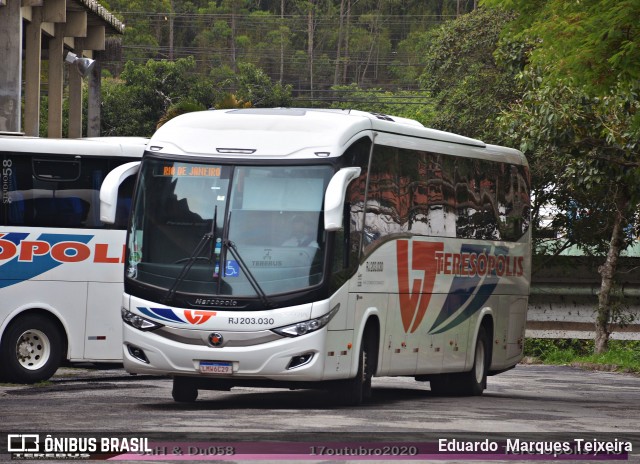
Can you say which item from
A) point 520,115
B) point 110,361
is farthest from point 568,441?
point 520,115

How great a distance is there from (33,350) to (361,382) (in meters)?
5.74

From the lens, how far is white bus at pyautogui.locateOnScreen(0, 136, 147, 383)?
20.0 meters

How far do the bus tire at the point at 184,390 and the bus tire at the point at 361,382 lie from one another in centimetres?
169

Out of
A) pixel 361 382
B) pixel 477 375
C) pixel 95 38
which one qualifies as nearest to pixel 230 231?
pixel 361 382

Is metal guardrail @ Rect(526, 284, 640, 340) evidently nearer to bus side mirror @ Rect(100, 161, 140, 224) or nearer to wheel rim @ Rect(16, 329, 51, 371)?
wheel rim @ Rect(16, 329, 51, 371)

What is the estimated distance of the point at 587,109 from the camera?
28031 millimetres

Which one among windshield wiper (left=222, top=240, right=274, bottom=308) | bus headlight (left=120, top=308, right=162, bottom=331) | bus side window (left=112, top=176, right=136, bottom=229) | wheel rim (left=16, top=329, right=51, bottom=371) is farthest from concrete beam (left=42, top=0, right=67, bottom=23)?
windshield wiper (left=222, top=240, right=274, bottom=308)

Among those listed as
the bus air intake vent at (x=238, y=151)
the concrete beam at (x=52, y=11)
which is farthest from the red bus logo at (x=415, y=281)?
the concrete beam at (x=52, y=11)

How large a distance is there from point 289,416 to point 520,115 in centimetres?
1628

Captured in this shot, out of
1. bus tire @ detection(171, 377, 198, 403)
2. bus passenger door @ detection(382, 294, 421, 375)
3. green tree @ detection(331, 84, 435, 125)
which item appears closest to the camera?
bus tire @ detection(171, 377, 198, 403)

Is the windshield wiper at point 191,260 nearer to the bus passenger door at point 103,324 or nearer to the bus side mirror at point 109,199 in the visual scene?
the bus side mirror at point 109,199

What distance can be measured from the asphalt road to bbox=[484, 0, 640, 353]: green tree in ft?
12.5

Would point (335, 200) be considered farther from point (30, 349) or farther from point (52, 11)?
point (52, 11)

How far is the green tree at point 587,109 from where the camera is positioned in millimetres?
15781
